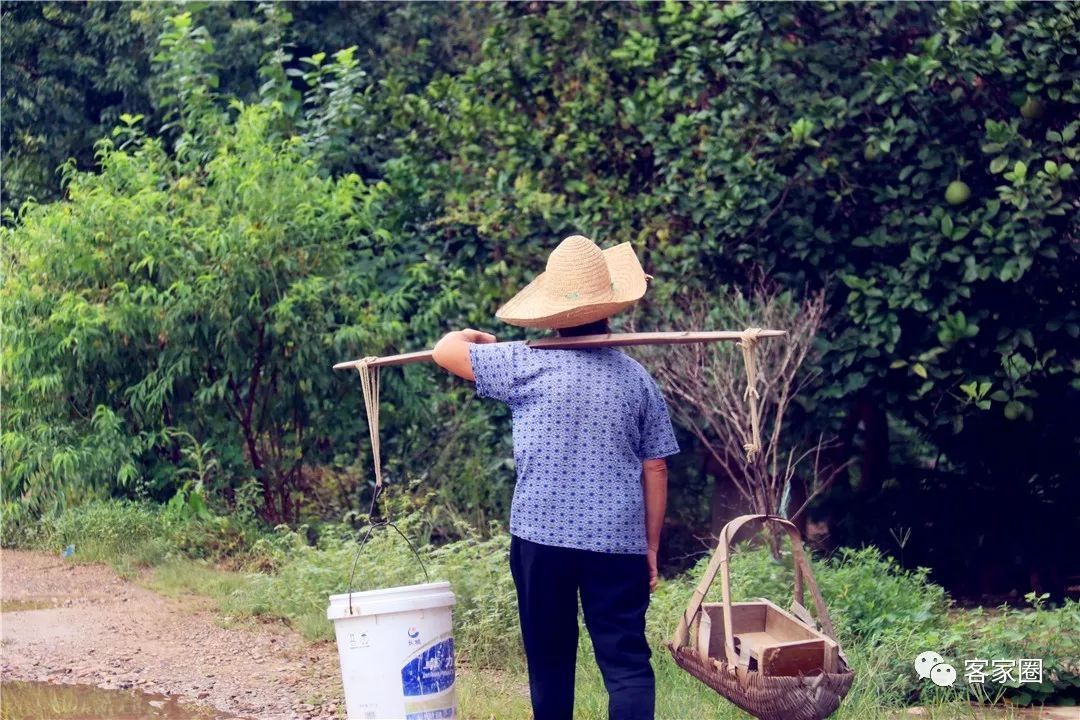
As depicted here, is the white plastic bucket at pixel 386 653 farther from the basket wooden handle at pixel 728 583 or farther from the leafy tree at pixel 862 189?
the leafy tree at pixel 862 189

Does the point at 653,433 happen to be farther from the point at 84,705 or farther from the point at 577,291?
the point at 84,705

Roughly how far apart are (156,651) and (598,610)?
2927 millimetres

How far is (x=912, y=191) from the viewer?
7336 millimetres

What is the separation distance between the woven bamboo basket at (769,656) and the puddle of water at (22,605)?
4110 mm

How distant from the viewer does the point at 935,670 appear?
5.11m

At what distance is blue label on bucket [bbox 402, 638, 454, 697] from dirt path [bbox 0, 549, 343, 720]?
1089mm

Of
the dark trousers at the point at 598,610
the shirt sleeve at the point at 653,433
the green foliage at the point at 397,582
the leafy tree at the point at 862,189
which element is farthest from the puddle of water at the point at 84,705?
the leafy tree at the point at 862,189

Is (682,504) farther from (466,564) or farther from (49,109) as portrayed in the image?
(49,109)

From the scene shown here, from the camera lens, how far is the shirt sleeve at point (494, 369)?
4051 millimetres

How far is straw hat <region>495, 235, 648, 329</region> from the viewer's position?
13.4ft

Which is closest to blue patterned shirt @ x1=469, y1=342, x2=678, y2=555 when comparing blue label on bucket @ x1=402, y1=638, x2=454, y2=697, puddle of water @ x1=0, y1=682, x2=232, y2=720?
blue label on bucket @ x1=402, y1=638, x2=454, y2=697

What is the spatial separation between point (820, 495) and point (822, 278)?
1594mm

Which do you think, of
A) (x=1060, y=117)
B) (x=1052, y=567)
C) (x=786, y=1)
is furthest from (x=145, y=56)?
(x=1052, y=567)

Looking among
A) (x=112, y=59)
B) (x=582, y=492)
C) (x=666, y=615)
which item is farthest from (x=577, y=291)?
(x=112, y=59)
